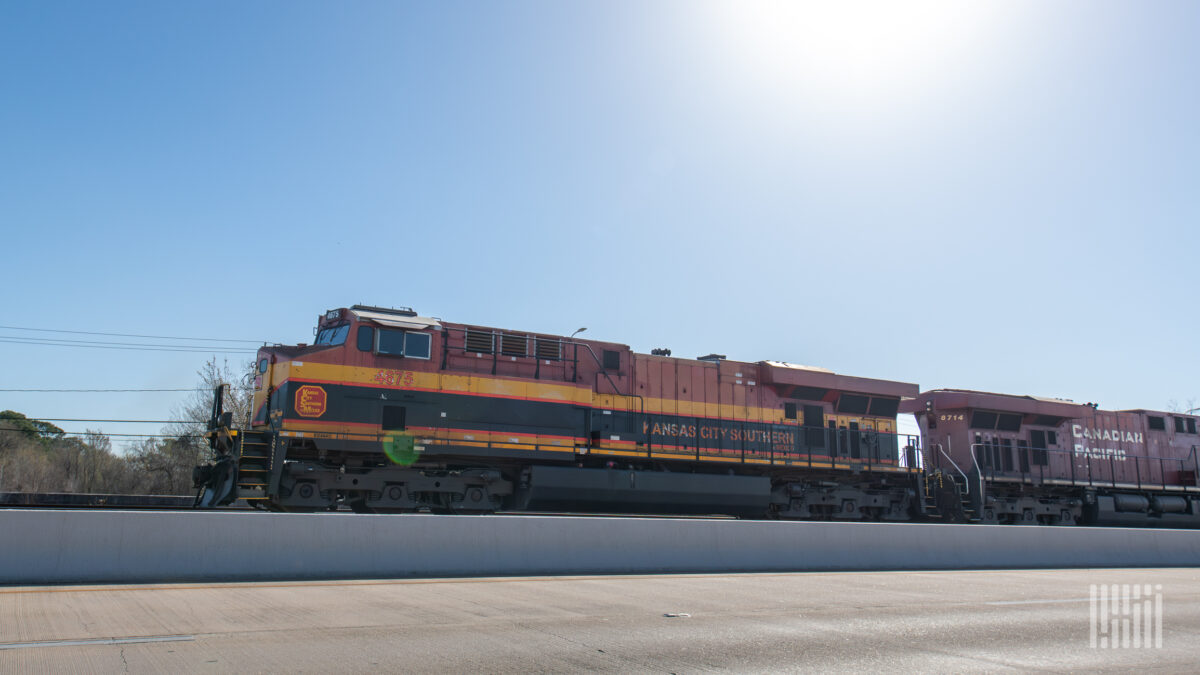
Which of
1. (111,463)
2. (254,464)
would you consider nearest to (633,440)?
(254,464)

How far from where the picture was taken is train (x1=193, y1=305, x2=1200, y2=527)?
50.6 feet

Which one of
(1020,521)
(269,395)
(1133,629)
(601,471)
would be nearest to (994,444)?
(1020,521)

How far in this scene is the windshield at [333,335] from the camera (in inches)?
627

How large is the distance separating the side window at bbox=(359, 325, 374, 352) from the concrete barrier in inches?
234

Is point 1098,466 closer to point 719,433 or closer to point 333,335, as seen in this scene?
point 719,433

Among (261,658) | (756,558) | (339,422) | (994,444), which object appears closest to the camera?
(261,658)

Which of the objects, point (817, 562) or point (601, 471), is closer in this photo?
point (817, 562)

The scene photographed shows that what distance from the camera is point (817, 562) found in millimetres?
12477

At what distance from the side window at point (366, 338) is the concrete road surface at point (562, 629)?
7.03m

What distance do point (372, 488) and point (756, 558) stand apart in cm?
749

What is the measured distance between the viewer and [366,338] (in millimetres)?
15906

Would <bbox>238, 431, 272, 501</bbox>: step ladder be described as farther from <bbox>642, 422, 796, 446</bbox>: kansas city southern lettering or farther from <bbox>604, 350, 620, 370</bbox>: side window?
<bbox>642, 422, 796, 446</bbox>: kansas city southern lettering

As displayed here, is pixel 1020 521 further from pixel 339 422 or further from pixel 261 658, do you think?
pixel 261 658

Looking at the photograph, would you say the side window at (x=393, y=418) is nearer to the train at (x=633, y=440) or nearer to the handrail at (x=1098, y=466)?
the train at (x=633, y=440)
